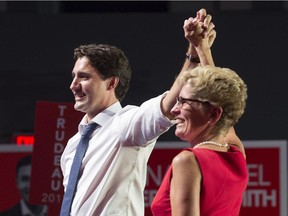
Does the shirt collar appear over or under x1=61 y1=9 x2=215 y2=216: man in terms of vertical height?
under

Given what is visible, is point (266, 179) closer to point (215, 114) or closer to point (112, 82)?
point (112, 82)

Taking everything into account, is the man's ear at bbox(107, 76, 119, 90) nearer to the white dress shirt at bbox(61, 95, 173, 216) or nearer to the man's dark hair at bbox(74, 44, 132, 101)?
the man's dark hair at bbox(74, 44, 132, 101)

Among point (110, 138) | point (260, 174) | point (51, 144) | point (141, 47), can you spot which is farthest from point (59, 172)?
point (110, 138)

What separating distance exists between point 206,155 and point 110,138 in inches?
29.7

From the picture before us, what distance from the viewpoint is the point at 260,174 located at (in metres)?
5.61

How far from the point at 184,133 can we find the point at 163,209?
20 cm

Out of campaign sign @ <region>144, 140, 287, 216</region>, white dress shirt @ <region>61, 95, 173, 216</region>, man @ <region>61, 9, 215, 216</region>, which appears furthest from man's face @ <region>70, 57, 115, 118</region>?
campaign sign @ <region>144, 140, 287, 216</region>

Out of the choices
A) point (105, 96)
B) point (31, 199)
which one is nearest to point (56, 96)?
point (31, 199)

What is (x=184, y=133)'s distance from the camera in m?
2.18

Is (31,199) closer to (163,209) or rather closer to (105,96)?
(105,96)

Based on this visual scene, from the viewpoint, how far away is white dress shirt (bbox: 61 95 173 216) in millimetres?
2744

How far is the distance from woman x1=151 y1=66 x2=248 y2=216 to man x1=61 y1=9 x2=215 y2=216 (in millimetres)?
378

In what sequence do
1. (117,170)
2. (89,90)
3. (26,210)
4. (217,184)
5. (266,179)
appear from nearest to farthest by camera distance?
(217,184)
(117,170)
(89,90)
(266,179)
(26,210)

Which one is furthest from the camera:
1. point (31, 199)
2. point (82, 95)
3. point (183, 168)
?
point (31, 199)
